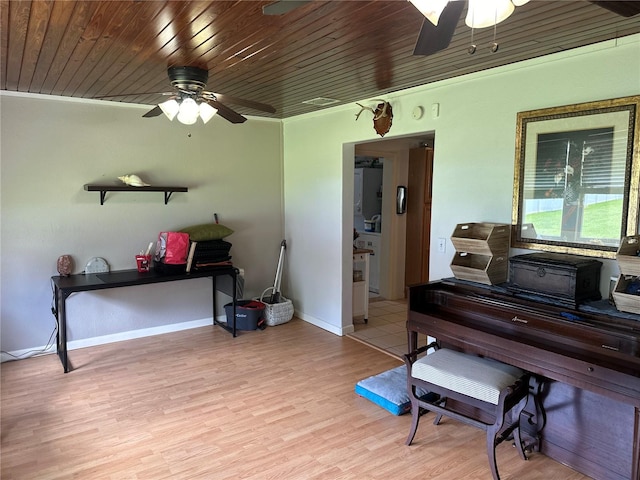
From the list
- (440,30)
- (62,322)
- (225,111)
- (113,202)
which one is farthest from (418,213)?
(440,30)

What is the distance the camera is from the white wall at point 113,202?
3900 mm

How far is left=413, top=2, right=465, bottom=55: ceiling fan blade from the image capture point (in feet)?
4.96

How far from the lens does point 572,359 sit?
6.90 ft

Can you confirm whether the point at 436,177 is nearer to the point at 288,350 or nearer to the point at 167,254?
the point at 288,350

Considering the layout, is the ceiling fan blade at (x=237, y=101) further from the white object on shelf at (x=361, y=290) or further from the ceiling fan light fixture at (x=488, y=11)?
the white object on shelf at (x=361, y=290)

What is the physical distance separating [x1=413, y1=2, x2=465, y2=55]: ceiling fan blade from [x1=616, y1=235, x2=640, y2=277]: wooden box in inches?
56.3

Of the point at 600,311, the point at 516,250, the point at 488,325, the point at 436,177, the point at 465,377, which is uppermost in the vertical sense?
the point at 436,177

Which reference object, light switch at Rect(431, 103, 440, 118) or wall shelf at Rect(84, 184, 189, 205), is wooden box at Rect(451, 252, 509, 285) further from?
wall shelf at Rect(84, 184, 189, 205)

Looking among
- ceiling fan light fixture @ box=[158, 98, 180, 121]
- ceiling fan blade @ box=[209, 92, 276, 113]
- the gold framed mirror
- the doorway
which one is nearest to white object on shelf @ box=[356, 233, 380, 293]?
the doorway

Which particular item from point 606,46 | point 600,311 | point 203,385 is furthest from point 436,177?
point 203,385

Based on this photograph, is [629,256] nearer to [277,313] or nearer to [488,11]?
[488,11]

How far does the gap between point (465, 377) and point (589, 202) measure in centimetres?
125

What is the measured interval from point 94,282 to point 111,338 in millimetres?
836

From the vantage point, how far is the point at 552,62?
2.71m
